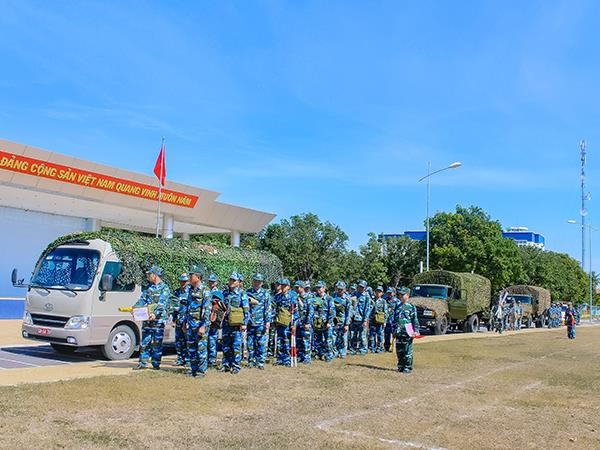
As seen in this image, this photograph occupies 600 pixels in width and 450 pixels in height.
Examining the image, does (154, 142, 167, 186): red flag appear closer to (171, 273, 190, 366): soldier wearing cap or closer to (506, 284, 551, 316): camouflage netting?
(171, 273, 190, 366): soldier wearing cap

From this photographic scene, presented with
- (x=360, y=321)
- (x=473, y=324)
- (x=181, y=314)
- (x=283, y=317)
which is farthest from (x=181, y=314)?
(x=473, y=324)

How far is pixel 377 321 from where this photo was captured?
15891 millimetres

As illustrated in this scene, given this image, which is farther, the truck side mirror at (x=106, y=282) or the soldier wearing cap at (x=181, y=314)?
the truck side mirror at (x=106, y=282)

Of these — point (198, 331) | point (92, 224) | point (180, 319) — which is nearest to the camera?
point (198, 331)

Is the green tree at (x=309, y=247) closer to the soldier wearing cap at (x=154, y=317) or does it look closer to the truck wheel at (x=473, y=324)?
the truck wheel at (x=473, y=324)

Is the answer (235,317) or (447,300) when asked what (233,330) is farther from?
(447,300)

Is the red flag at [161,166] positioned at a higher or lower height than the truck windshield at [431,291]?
higher

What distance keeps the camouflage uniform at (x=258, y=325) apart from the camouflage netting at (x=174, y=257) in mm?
2685

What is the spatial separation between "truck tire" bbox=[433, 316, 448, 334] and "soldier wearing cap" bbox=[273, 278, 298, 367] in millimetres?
13479

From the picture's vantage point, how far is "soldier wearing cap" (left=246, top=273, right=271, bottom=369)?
39.3 feet

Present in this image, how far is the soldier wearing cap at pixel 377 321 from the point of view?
15883 millimetres

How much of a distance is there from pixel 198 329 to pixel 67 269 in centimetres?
364

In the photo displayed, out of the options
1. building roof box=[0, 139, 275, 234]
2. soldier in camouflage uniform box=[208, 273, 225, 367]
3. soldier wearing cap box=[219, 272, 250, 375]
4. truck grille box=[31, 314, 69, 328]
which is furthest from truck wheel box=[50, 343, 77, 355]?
building roof box=[0, 139, 275, 234]

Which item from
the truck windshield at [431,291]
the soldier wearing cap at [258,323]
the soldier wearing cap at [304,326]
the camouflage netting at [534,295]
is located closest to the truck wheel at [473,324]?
the truck windshield at [431,291]
